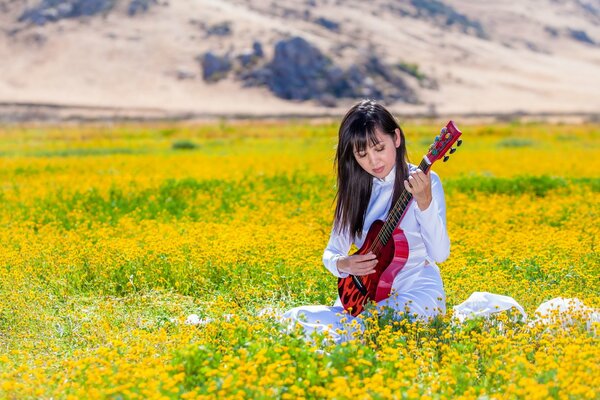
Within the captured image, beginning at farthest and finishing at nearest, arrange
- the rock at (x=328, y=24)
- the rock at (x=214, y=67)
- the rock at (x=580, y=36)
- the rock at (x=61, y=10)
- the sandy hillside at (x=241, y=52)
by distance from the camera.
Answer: the rock at (x=580, y=36) < the rock at (x=328, y=24) < the rock at (x=61, y=10) < the rock at (x=214, y=67) < the sandy hillside at (x=241, y=52)

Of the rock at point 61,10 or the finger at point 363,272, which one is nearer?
the finger at point 363,272

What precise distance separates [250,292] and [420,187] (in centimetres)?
288

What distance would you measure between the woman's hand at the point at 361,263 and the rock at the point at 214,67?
324 feet

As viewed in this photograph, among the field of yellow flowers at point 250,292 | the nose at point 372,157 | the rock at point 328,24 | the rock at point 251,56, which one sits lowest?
the rock at point 251,56

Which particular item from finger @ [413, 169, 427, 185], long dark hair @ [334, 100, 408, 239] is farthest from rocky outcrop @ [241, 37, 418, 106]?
finger @ [413, 169, 427, 185]

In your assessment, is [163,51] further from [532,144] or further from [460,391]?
[460,391]

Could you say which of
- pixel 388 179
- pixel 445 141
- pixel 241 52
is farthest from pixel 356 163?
pixel 241 52

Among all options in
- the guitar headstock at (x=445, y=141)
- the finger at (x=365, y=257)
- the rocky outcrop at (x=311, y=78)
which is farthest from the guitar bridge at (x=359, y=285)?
the rocky outcrop at (x=311, y=78)

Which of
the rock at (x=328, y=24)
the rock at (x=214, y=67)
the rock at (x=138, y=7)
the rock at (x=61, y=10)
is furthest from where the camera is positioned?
the rock at (x=328, y=24)

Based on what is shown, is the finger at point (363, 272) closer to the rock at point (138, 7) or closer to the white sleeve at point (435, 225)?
the white sleeve at point (435, 225)

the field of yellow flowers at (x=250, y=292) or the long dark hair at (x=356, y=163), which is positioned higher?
the long dark hair at (x=356, y=163)

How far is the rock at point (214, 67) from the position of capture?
103350 millimetres

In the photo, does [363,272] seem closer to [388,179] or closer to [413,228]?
[413,228]

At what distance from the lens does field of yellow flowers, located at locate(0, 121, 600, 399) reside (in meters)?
4.91
